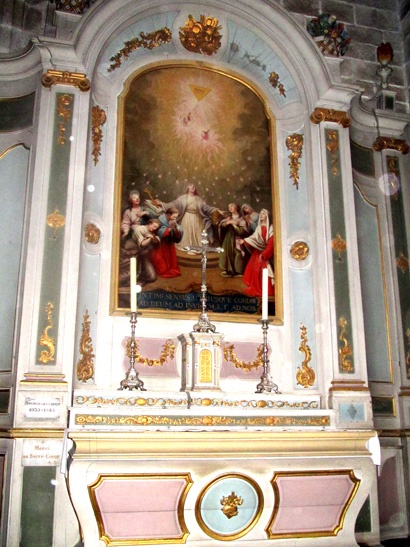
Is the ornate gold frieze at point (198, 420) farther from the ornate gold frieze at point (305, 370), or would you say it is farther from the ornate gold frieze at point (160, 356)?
the ornate gold frieze at point (160, 356)

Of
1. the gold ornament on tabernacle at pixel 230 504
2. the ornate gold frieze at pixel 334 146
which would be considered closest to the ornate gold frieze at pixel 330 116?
the ornate gold frieze at pixel 334 146

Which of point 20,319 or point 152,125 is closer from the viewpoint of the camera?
point 20,319

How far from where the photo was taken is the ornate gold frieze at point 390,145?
6.76 metres

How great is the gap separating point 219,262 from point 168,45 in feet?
7.73

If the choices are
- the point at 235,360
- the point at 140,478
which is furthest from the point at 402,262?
the point at 140,478

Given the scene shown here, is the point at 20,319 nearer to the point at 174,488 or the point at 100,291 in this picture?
the point at 100,291

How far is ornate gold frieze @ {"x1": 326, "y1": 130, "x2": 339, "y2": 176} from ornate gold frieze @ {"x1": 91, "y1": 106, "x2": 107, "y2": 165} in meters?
2.25

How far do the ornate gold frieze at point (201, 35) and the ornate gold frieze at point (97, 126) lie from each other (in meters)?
1.26

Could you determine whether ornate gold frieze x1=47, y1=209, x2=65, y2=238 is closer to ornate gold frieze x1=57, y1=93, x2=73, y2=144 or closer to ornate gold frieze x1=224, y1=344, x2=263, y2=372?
ornate gold frieze x1=57, y1=93, x2=73, y2=144

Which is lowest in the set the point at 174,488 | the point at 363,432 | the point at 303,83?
the point at 174,488

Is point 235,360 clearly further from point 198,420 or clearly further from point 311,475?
point 311,475

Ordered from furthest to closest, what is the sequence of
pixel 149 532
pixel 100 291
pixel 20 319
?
pixel 100 291
pixel 20 319
pixel 149 532

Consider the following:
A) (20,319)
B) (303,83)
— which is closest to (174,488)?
(20,319)

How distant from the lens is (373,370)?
610 cm
